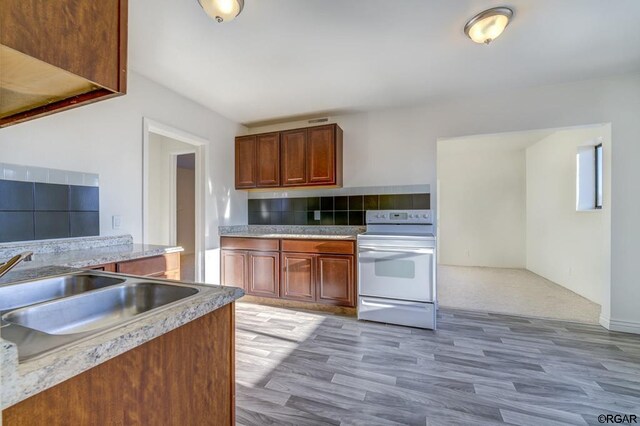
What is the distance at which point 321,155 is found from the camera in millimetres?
3418

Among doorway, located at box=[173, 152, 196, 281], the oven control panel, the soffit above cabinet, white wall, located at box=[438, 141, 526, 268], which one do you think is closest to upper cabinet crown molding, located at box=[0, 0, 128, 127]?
the soffit above cabinet

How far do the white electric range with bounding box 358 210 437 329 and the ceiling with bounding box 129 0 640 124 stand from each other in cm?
160

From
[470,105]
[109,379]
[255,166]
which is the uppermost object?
[470,105]

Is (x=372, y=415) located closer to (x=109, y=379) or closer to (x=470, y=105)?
(x=109, y=379)

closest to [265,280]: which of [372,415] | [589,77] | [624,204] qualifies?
[372,415]

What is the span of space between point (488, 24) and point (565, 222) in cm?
378

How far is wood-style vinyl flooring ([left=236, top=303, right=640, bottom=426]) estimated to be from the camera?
1.59 metres

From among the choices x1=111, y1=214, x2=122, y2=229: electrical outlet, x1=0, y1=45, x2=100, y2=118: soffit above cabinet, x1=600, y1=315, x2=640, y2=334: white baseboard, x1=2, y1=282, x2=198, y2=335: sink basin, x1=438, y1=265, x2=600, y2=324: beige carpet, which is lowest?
x1=438, y1=265, x2=600, y2=324: beige carpet

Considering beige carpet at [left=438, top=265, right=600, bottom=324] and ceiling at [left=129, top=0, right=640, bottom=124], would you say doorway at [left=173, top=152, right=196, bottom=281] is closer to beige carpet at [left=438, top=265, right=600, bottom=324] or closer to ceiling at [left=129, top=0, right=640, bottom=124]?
ceiling at [left=129, top=0, right=640, bottom=124]

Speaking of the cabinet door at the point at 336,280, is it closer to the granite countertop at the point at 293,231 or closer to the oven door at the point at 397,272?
the oven door at the point at 397,272

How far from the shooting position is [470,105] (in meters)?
3.15

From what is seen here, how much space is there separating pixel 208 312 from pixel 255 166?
3.11 m

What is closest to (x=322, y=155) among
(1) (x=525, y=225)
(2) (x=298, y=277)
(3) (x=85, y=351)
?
(2) (x=298, y=277)

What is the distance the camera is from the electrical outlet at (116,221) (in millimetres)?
2385
